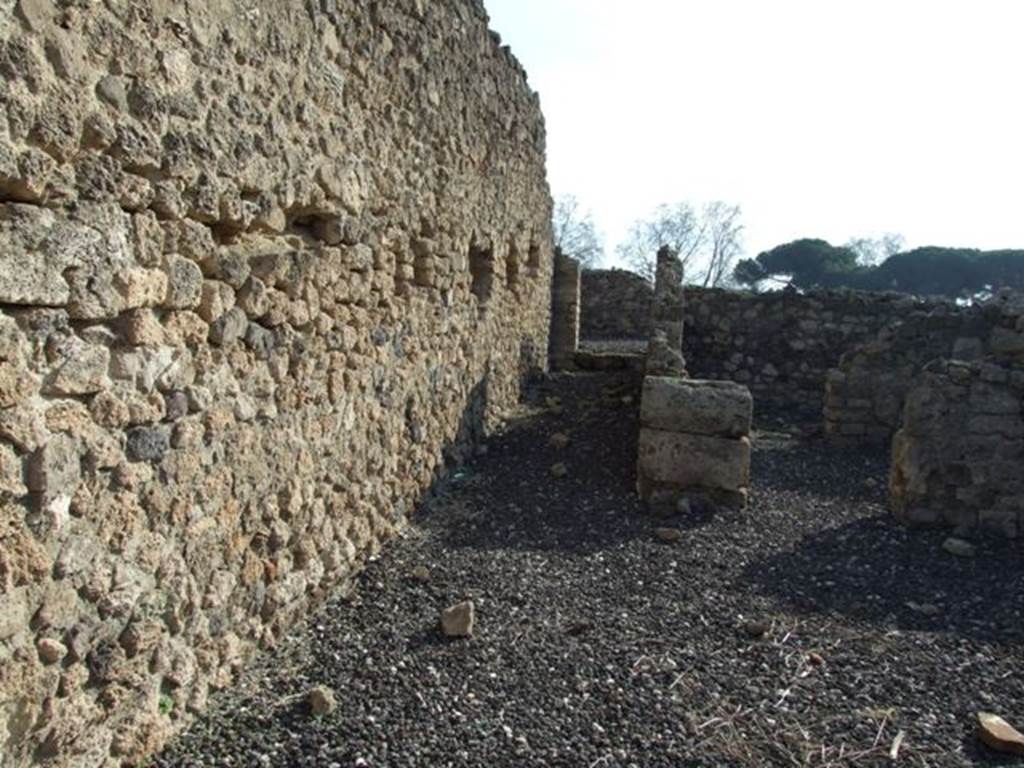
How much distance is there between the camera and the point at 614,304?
17109mm

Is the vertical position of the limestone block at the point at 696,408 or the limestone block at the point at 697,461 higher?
the limestone block at the point at 696,408

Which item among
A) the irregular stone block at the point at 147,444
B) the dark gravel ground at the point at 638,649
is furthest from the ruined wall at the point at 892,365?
the irregular stone block at the point at 147,444

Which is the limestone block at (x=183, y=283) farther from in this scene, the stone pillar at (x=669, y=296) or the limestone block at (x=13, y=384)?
the stone pillar at (x=669, y=296)

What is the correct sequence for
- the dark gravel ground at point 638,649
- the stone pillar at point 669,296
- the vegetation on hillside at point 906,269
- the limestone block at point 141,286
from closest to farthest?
the limestone block at point 141,286
the dark gravel ground at point 638,649
the stone pillar at point 669,296
the vegetation on hillside at point 906,269

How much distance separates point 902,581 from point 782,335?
7.30 m

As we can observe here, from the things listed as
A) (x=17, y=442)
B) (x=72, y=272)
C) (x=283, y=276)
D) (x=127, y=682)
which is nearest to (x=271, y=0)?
(x=283, y=276)

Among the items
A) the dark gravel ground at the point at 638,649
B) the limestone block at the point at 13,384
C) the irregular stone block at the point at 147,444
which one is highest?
the limestone block at the point at 13,384

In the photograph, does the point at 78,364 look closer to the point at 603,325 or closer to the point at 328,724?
the point at 328,724

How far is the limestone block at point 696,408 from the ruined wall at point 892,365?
3.28m

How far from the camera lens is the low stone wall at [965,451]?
18.2 ft

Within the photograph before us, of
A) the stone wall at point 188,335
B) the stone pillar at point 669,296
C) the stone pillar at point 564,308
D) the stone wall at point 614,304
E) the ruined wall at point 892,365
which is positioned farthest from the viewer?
the stone wall at point 614,304

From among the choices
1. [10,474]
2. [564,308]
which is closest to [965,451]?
[10,474]

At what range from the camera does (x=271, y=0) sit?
331 cm

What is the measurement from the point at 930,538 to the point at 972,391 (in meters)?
1.12
